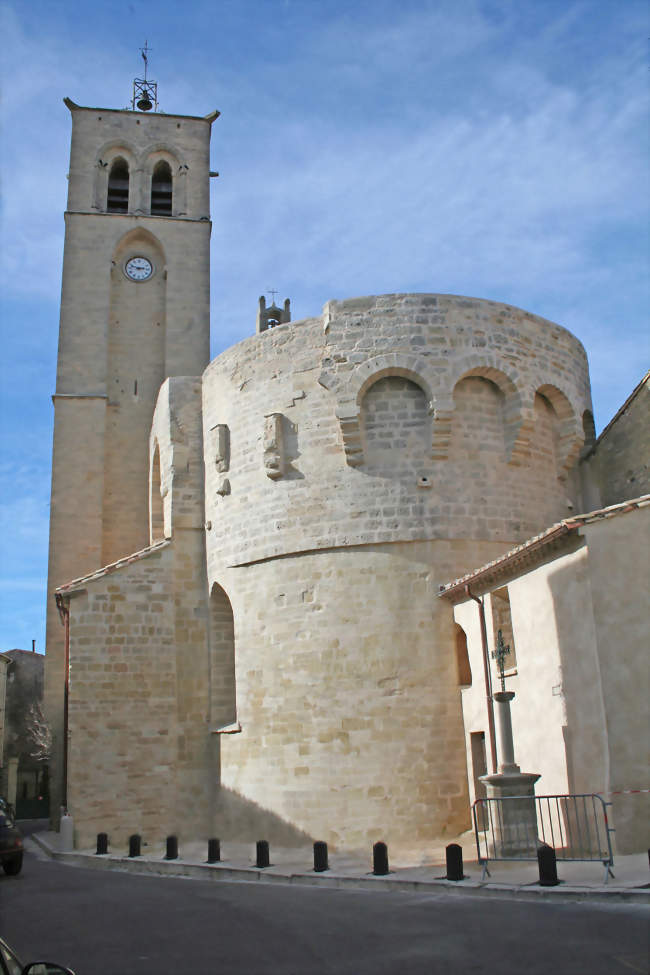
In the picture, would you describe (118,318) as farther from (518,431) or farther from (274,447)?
(518,431)

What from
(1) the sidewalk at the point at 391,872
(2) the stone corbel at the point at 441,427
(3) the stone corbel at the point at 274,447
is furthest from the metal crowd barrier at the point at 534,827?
(3) the stone corbel at the point at 274,447

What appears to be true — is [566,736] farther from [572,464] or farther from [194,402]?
[194,402]

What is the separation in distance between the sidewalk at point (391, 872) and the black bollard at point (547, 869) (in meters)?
0.12

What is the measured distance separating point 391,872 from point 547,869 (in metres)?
2.57

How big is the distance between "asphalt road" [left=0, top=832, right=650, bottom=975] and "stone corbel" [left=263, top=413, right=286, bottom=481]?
22.1 feet

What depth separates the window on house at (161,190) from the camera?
86.9ft

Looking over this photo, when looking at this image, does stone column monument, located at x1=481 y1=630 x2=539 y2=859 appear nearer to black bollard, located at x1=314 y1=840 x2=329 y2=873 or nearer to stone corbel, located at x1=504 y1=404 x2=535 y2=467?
black bollard, located at x1=314 y1=840 x2=329 y2=873

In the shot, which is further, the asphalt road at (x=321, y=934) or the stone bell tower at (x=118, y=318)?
the stone bell tower at (x=118, y=318)

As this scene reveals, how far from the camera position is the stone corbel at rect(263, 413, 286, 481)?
48.7ft

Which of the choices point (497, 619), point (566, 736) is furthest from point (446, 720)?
point (566, 736)

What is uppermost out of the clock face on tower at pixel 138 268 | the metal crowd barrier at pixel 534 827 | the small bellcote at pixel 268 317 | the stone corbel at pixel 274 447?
the clock face on tower at pixel 138 268

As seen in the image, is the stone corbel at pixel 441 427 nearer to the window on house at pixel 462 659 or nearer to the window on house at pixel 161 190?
the window on house at pixel 462 659

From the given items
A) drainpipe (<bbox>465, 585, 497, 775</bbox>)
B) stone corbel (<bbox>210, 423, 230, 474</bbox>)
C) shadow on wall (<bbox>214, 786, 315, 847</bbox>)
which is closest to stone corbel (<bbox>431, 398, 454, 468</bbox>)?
drainpipe (<bbox>465, 585, 497, 775</bbox>)

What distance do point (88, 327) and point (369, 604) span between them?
1384cm
